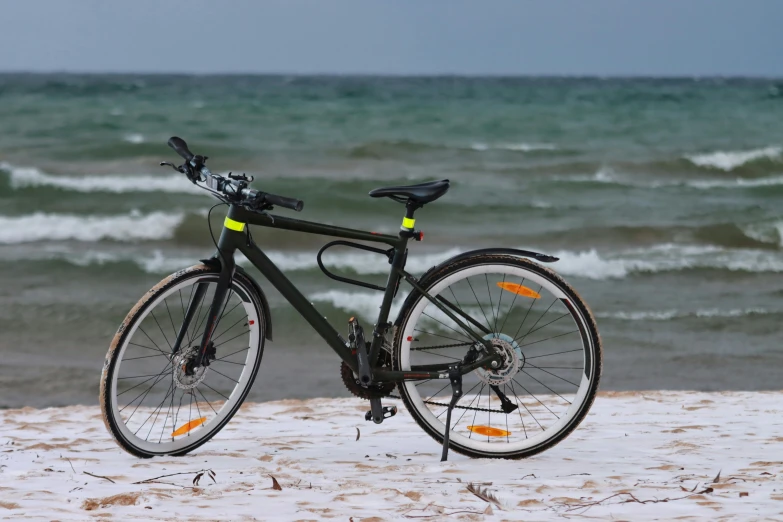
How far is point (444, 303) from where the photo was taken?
11.6 feet

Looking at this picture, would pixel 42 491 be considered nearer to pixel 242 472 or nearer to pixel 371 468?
pixel 242 472

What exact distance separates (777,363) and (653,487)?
138 inches

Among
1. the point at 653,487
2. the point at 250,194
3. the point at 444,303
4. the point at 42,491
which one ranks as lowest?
the point at 42,491

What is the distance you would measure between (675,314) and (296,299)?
15.3 ft

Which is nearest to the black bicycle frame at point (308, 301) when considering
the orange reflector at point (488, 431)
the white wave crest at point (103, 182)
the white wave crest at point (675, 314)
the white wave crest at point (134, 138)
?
the orange reflector at point (488, 431)

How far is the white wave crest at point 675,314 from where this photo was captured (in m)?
7.46

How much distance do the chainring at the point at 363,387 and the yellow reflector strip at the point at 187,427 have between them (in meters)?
0.58

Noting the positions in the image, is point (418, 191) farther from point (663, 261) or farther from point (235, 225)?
point (663, 261)

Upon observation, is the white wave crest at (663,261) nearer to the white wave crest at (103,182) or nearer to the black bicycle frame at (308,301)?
the white wave crest at (103,182)

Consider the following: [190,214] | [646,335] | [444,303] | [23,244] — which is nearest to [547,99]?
[190,214]

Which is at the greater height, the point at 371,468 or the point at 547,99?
the point at 547,99

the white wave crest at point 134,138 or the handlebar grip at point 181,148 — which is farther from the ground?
the white wave crest at point 134,138

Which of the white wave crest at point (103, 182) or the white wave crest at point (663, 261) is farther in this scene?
the white wave crest at point (103, 182)

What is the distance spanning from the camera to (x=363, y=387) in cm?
358
